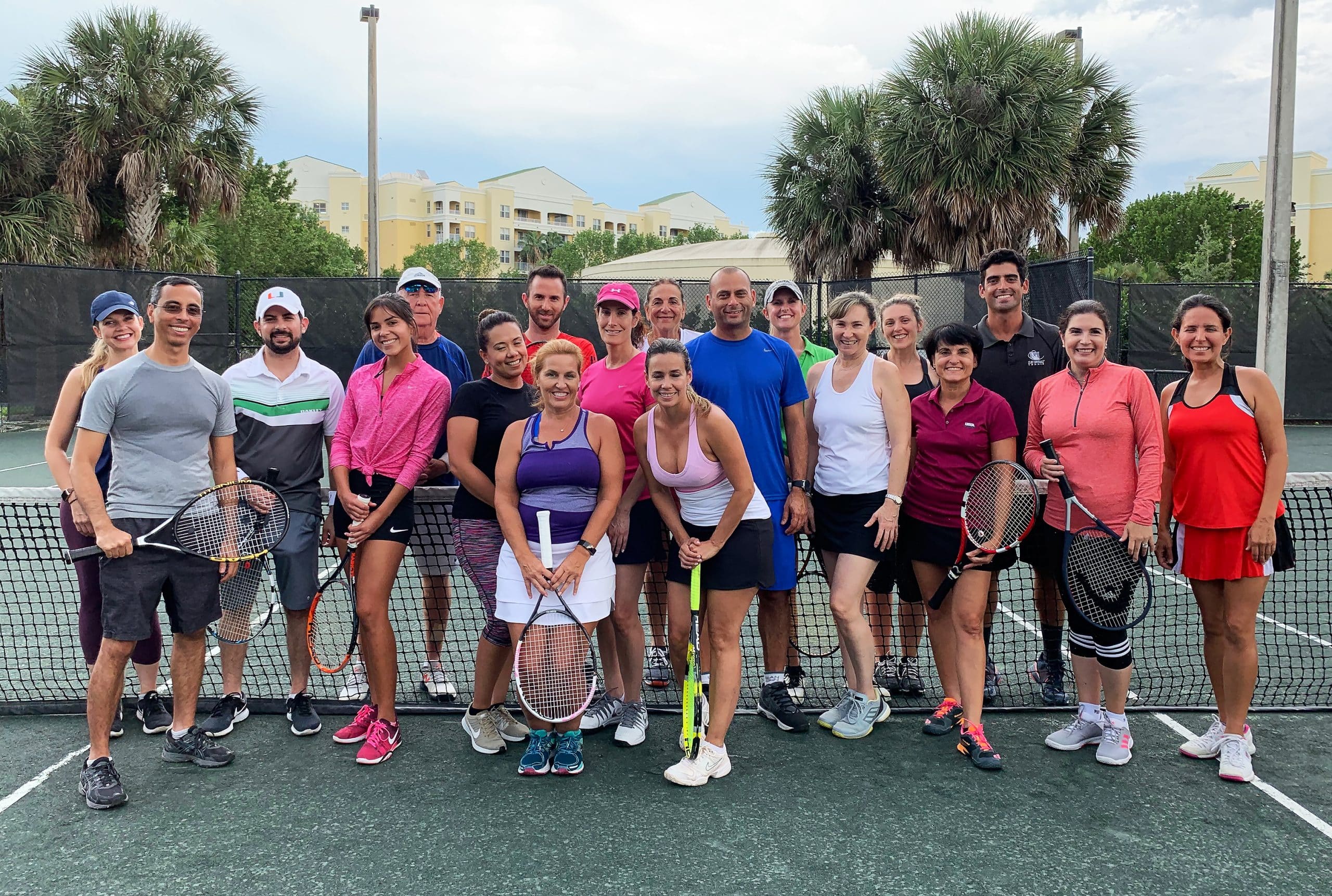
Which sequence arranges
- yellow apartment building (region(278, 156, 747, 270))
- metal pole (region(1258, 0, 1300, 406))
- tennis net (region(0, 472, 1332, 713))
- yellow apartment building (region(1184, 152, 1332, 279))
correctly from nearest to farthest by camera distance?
tennis net (region(0, 472, 1332, 713))
metal pole (region(1258, 0, 1300, 406))
yellow apartment building (region(1184, 152, 1332, 279))
yellow apartment building (region(278, 156, 747, 270))

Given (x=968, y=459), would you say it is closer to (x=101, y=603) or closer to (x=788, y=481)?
(x=788, y=481)

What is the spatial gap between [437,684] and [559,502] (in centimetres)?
149

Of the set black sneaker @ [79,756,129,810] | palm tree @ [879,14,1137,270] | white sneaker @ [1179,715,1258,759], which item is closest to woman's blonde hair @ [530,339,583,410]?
black sneaker @ [79,756,129,810]

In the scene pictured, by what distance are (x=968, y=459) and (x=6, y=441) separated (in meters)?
16.4

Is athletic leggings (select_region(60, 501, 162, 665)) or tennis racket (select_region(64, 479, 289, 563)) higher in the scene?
tennis racket (select_region(64, 479, 289, 563))

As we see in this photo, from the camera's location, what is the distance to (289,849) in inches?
136

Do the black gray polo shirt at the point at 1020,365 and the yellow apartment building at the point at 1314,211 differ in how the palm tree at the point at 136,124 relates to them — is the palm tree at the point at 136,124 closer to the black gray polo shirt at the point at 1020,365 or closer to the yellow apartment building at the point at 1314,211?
the black gray polo shirt at the point at 1020,365

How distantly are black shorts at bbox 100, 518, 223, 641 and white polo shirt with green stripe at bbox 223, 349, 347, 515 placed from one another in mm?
548

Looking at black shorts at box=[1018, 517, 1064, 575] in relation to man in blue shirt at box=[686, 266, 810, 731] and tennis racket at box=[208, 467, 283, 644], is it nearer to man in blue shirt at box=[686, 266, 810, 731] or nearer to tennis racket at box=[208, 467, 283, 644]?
man in blue shirt at box=[686, 266, 810, 731]

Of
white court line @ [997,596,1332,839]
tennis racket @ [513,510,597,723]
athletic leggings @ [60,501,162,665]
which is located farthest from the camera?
athletic leggings @ [60,501,162,665]

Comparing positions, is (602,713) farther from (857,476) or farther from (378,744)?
(857,476)

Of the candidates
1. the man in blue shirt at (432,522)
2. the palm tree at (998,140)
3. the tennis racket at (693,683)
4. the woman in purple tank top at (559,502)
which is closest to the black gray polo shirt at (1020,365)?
the tennis racket at (693,683)

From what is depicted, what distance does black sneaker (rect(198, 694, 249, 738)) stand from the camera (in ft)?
14.7

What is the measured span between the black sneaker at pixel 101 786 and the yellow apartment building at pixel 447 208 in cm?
10828
